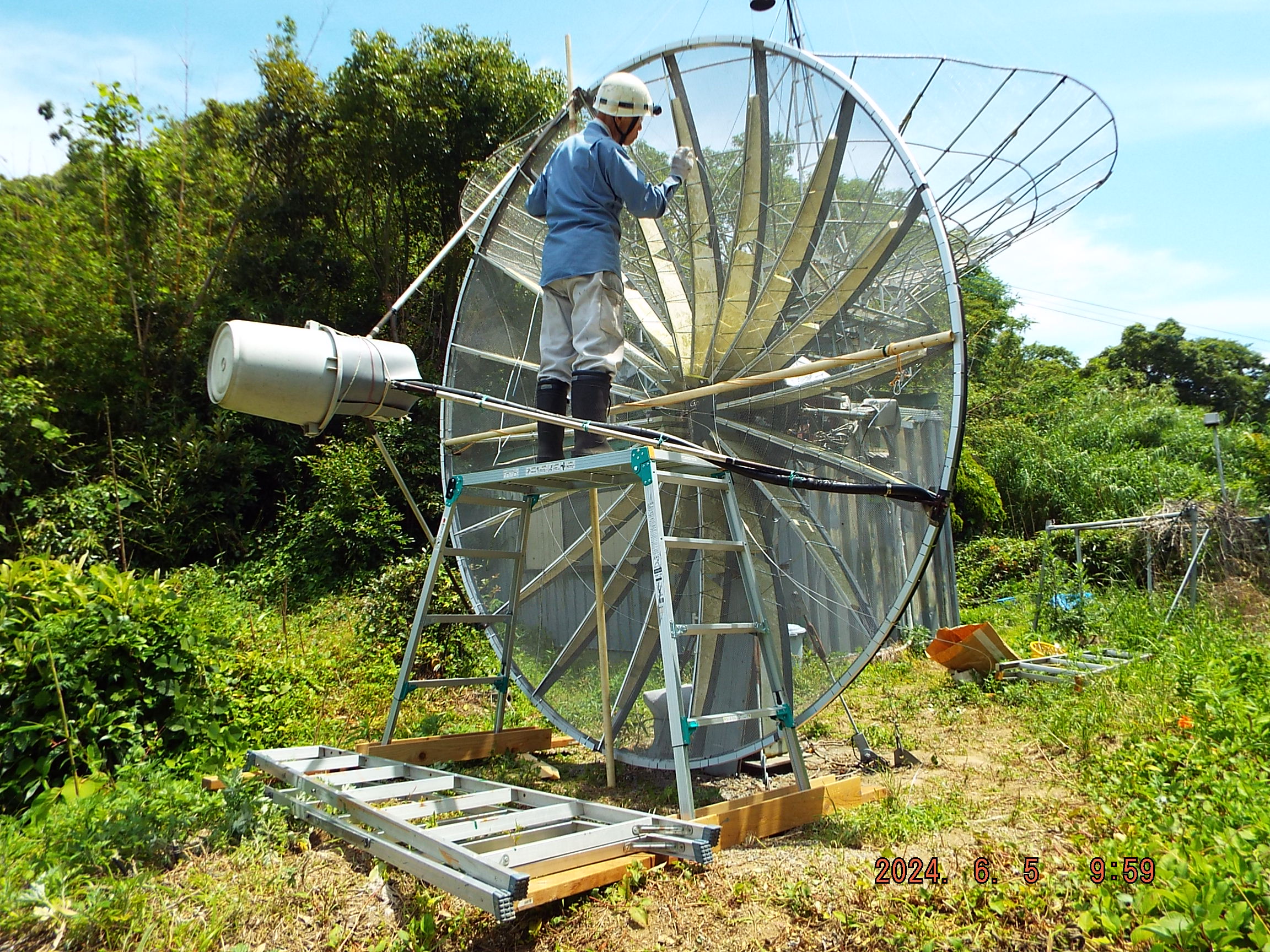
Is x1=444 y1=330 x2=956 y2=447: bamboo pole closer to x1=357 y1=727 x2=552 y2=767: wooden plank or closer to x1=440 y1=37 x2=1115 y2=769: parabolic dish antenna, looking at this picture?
x1=440 y1=37 x2=1115 y2=769: parabolic dish antenna

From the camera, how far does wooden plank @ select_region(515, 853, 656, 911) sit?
97.0 inches

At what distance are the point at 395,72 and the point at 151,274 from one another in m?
4.09

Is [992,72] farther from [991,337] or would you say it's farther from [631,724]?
[991,337]

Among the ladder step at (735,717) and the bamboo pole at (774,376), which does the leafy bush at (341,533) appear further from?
the ladder step at (735,717)

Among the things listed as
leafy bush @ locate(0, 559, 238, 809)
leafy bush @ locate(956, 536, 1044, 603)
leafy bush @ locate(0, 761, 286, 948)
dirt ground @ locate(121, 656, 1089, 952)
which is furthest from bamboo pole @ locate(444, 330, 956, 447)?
leafy bush @ locate(956, 536, 1044, 603)

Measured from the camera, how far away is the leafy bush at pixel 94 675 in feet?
13.4

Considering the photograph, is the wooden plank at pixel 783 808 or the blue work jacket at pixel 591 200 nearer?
the wooden plank at pixel 783 808

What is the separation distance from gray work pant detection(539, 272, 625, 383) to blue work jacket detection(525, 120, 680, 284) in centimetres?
6

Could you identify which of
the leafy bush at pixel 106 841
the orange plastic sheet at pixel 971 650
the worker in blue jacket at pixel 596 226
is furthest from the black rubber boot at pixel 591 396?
the orange plastic sheet at pixel 971 650

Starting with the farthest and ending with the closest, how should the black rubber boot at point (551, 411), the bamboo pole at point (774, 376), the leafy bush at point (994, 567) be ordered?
1. the leafy bush at point (994, 567)
2. the black rubber boot at point (551, 411)
3. the bamboo pole at point (774, 376)

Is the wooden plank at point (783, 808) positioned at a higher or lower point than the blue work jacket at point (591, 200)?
lower

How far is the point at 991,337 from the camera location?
80.4 feet

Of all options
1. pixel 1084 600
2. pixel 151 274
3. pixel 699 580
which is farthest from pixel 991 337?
pixel 699 580

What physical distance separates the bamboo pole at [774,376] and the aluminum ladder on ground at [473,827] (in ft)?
6.38
